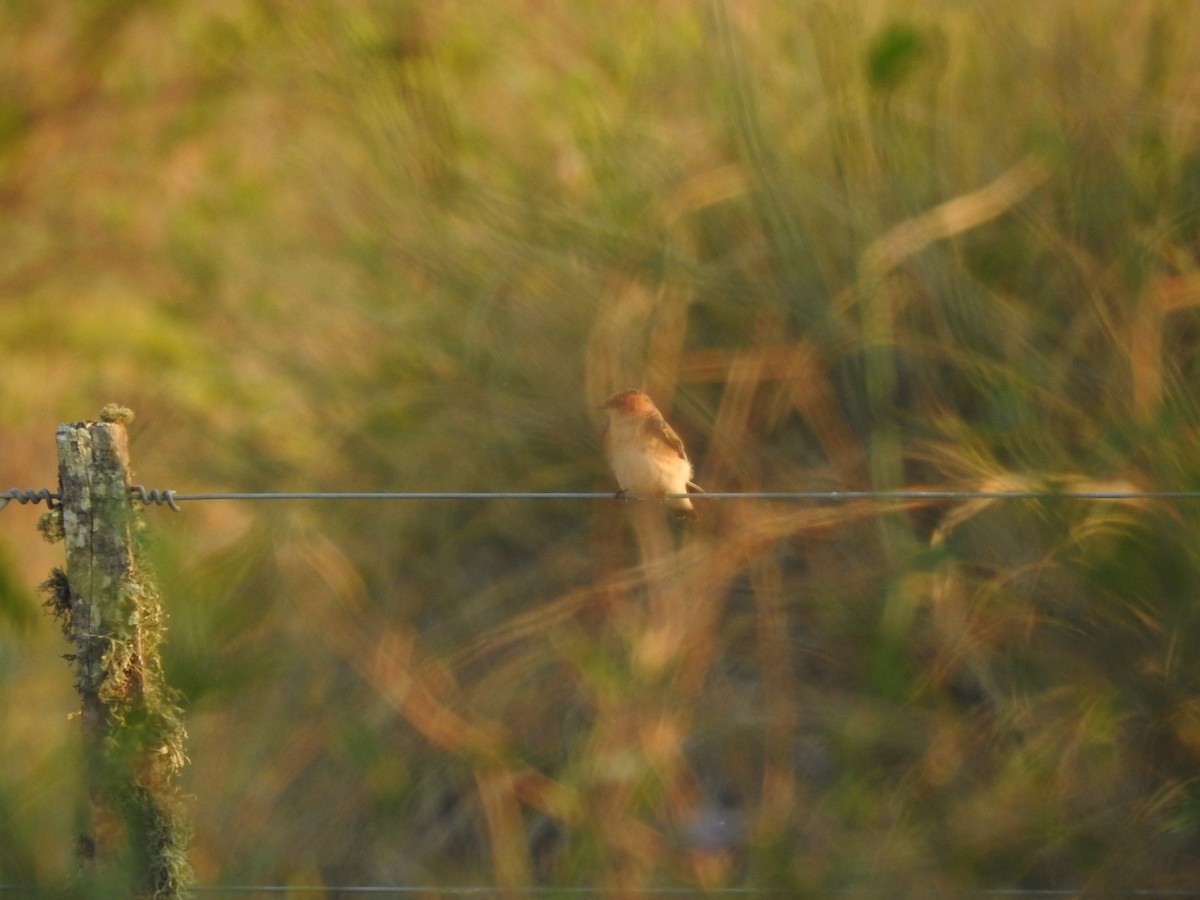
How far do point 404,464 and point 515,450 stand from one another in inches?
9.3

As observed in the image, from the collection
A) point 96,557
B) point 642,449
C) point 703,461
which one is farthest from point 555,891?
point 96,557

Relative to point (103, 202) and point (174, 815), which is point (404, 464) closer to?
point (174, 815)

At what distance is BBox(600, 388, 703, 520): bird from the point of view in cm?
303

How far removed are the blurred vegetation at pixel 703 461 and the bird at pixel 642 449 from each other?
0.22 m

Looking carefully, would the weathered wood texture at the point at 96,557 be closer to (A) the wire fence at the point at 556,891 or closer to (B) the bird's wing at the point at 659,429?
(A) the wire fence at the point at 556,891

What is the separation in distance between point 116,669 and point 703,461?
151cm

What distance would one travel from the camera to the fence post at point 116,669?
6.95 feet

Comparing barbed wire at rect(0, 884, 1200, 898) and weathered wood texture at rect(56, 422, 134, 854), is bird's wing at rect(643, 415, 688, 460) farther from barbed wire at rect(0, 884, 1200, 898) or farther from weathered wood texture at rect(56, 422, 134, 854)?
weathered wood texture at rect(56, 422, 134, 854)

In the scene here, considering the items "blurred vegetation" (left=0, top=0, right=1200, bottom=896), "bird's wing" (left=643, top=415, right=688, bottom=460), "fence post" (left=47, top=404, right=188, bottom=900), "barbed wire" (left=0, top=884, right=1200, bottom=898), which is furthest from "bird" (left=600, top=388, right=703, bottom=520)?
"fence post" (left=47, top=404, right=188, bottom=900)

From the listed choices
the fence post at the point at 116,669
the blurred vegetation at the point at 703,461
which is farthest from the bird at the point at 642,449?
the fence post at the point at 116,669

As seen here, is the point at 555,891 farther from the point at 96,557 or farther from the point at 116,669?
the point at 96,557

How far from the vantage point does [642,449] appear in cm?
303

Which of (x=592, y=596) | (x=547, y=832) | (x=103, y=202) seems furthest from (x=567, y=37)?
(x=103, y=202)

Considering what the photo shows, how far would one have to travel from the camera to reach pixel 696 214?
346 cm
